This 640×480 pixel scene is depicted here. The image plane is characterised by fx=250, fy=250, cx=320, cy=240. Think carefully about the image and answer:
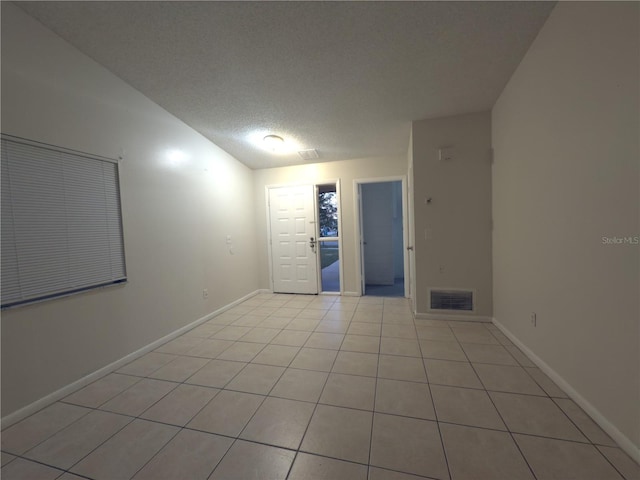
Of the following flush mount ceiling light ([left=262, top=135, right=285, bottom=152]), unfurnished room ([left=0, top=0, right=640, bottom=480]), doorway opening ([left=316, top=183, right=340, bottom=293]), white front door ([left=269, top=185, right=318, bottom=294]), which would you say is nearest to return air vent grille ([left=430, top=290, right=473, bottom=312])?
unfurnished room ([left=0, top=0, right=640, bottom=480])

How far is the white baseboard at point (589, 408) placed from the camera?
4.09 feet

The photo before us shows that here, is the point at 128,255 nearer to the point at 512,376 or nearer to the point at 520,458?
the point at 520,458

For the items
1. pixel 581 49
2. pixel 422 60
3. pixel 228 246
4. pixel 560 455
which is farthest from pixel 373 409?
pixel 228 246

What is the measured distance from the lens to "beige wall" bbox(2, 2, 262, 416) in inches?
68.7

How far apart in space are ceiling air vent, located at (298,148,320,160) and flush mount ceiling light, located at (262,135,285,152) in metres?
0.39

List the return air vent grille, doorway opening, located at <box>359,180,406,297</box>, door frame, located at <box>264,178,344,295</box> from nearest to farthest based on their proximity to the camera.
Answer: the return air vent grille < door frame, located at <box>264,178,344,295</box> < doorway opening, located at <box>359,180,406,297</box>

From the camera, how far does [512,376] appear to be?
1.94m

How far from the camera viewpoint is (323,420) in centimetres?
157

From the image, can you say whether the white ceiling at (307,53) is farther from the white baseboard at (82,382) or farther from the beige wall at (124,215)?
the white baseboard at (82,382)

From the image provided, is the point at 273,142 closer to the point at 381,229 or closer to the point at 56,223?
the point at 56,223

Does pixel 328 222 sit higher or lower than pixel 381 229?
higher

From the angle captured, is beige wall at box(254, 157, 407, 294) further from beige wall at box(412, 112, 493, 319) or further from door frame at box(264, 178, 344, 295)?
beige wall at box(412, 112, 493, 319)

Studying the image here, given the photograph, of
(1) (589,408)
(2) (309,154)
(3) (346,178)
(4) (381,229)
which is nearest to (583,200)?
(1) (589,408)

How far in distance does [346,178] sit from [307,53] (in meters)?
2.41
